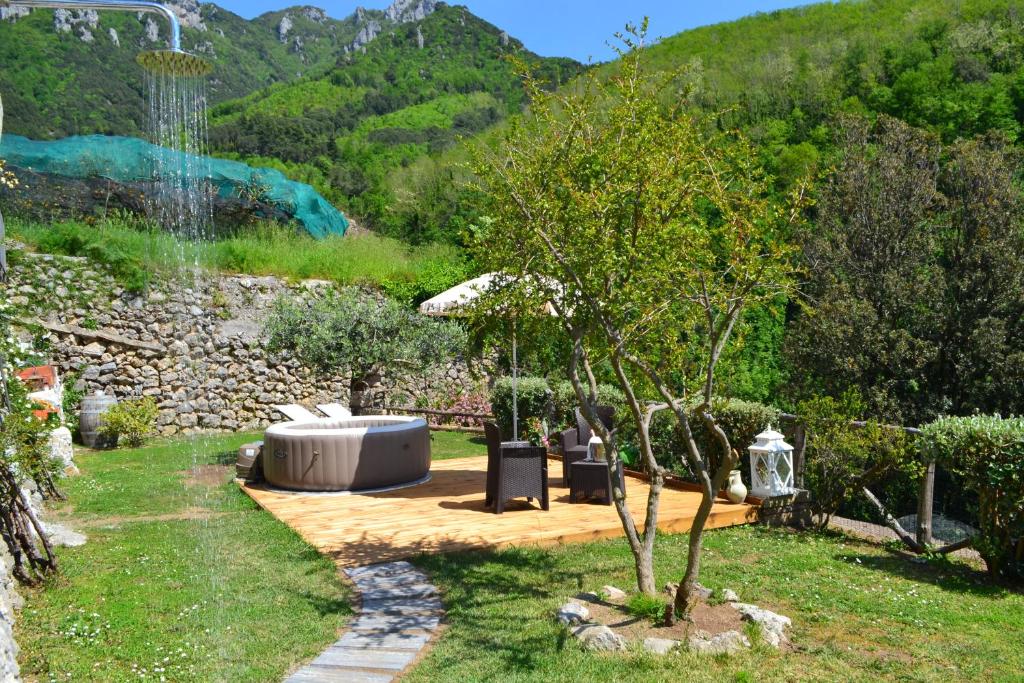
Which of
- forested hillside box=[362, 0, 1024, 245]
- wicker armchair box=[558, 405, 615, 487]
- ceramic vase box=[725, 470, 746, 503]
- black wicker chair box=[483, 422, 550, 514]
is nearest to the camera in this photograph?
ceramic vase box=[725, 470, 746, 503]

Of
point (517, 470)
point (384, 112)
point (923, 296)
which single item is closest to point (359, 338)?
point (517, 470)

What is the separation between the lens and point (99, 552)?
5949 millimetres

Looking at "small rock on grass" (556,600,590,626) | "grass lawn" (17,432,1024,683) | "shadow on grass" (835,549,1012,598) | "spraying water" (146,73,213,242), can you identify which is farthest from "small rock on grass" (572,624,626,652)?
"spraying water" (146,73,213,242)

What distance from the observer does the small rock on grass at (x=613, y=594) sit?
4.75 metres

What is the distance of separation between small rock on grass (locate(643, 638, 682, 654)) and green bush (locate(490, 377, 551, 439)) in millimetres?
6877

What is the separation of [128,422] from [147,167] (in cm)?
661

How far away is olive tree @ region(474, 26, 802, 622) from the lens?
4227 millimetres

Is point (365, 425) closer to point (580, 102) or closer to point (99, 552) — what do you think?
point (99, 552)

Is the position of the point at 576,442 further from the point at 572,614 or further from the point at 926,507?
the point at 572,614

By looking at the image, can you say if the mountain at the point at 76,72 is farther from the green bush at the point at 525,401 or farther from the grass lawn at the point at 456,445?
the green bush at the point at 525,401

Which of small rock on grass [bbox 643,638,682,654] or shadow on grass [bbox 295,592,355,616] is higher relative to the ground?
small rock on grass [bbox 643,638,682,654]

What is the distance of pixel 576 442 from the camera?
28.5 ft

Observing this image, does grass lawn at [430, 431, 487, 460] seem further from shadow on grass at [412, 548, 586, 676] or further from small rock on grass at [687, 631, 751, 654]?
small rock on grass at [687, 631, 751, 654]

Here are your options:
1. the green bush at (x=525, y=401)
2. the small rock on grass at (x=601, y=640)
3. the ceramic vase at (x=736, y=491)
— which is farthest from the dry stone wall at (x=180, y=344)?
the small rock on grass at (x=601, y=640)
